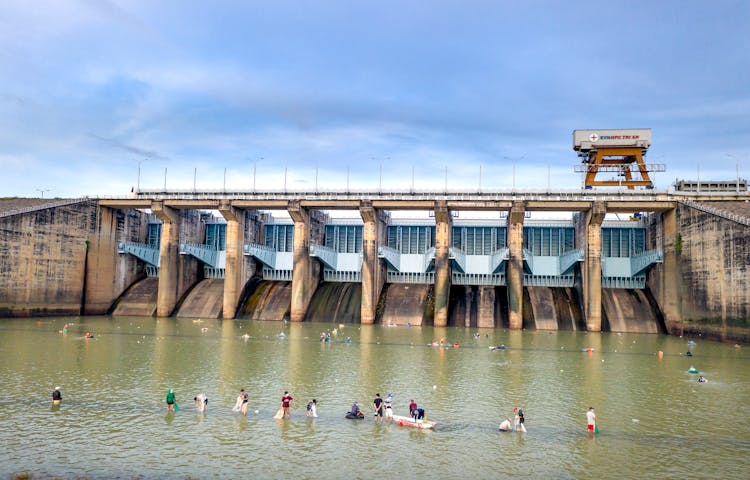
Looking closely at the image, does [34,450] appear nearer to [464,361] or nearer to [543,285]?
[464,361]

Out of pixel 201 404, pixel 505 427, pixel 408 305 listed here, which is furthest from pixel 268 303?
pixel 505 427

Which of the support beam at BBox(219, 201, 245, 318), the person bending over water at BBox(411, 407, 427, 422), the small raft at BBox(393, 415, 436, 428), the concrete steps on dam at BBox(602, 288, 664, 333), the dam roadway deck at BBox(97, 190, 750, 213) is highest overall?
the dam roadway deck at BBox(97, 190, 750, 213)

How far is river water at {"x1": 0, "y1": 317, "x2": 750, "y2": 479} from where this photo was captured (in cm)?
2080

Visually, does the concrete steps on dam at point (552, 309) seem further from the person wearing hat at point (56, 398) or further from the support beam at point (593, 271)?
the person wearing hat at point (56, 398)

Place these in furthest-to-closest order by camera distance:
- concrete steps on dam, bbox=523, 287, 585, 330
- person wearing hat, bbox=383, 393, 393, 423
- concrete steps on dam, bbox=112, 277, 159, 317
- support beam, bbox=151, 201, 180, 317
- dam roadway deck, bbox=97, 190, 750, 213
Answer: concrete steps on dam, bbox=112, 277, 159, 317 < support beam, bbox=151, 201, 180, 317 < concrete steps on dam, bbox=523, 287, 585, 330 < dam roadway deck, bbox=97, 190, 750, 213 < person wearing hat, bbox=383, 393, 393, 423

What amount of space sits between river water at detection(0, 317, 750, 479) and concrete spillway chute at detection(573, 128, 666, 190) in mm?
36621

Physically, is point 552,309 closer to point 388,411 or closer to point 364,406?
point 364,406

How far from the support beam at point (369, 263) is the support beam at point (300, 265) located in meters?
8.49

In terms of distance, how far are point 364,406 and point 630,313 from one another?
190ft

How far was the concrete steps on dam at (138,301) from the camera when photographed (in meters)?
84.2

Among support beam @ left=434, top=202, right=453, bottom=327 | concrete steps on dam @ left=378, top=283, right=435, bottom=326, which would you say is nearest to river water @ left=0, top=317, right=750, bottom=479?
support beam @ left=434, top=202, right=453, bottom=327

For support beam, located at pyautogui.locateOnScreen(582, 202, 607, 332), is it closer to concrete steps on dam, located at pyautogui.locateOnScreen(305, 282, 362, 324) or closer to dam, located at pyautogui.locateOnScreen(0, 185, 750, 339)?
dam, located at pyautogui.locateOnScreen(0, 185, 750, 339)

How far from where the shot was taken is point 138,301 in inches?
3391

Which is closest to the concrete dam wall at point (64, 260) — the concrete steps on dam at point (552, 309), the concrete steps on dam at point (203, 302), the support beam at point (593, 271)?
the concrete steps on dam at point (203, 302)
